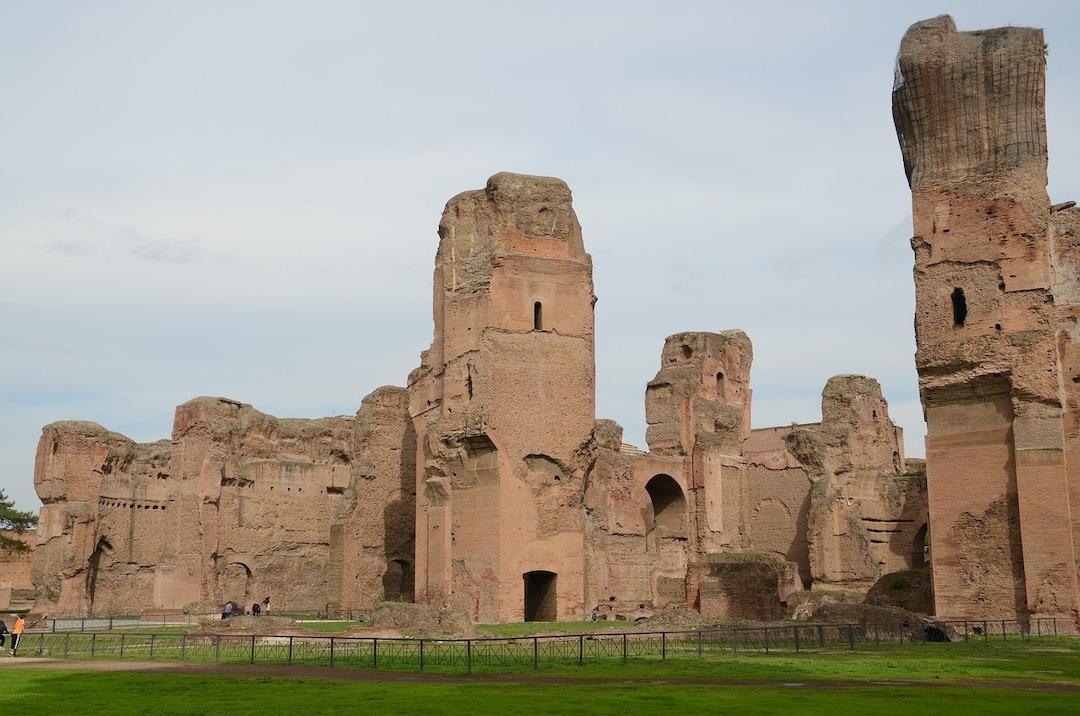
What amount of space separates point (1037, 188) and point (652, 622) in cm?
1111

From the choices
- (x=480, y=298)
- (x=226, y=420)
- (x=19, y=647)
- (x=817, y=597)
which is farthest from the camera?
(x=226, y=420)

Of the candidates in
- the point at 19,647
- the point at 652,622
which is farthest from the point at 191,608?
the point at 652,622

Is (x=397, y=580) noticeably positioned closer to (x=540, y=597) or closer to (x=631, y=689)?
(x=540, y=597)

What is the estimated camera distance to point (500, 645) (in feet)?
57.2

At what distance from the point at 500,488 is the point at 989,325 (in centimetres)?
1005

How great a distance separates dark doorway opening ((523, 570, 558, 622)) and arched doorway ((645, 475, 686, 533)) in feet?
35.1

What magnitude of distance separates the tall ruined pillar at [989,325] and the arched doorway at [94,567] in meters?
22.8

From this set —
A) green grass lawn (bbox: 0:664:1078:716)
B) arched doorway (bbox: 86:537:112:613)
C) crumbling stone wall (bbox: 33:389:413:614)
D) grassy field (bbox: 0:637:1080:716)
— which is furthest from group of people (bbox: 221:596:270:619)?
green grass lawn (bbox: 0:664:1078:716)

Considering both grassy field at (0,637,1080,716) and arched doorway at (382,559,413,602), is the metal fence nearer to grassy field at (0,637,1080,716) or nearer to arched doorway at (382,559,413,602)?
grassy field at (0,637,1080,716)

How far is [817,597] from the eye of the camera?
89.8 ft

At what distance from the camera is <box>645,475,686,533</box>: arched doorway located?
1421 inches

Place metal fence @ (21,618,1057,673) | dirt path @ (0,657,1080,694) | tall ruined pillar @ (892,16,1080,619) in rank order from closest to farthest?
1. dirt path @ (0,657,1080,694)
2. metal fence @ (21,618,1057,673)
3. tall ruined pillar @ (892,16,1080,619)

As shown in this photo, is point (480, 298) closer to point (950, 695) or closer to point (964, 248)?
point (964, 248)

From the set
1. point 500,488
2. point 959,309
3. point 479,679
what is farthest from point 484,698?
point 959,309
